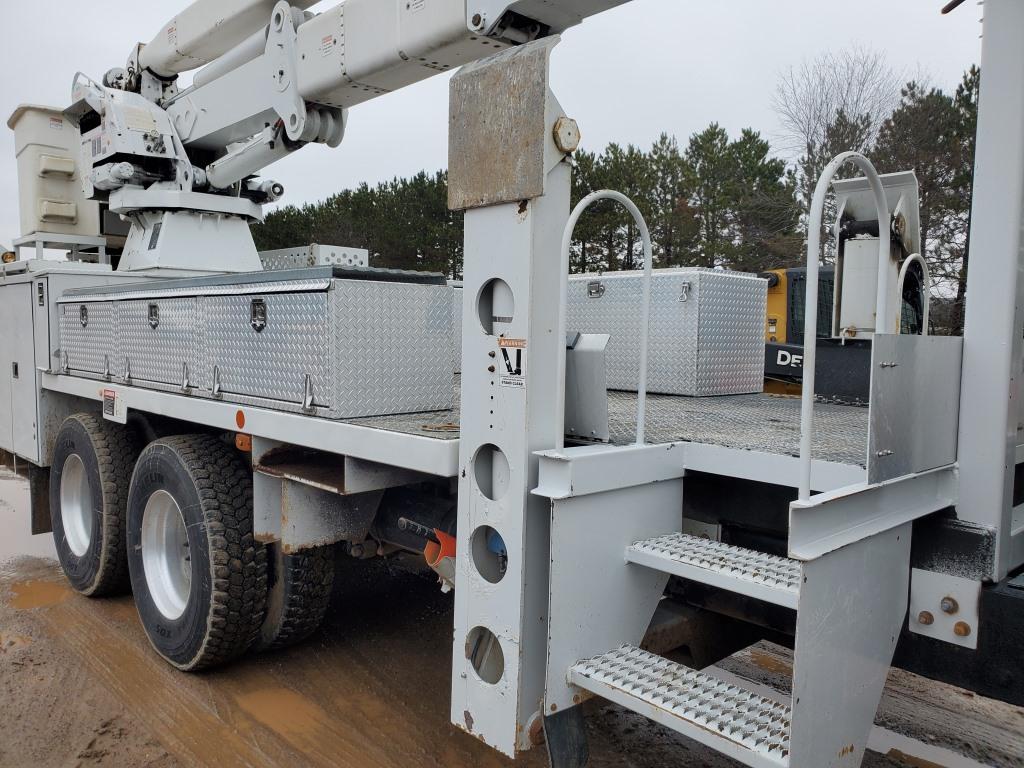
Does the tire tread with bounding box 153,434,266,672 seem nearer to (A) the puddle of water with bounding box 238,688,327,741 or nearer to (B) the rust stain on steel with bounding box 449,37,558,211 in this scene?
(A) the puddle of water with bounding box 238,688,327,741

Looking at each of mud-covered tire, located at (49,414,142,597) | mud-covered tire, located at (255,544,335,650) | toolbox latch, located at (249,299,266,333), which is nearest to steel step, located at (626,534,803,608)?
toolbox latch, located at (249,299,266,333)

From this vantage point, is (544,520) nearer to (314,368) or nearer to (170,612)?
(314,368)

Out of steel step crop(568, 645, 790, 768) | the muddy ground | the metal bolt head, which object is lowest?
the muddy ground

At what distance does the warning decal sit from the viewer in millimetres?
2332

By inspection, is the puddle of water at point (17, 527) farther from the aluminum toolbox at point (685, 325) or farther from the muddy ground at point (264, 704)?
the aluminum toolbox at point (685, 325)

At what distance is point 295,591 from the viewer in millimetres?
3775

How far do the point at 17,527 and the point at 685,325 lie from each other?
6.26 metres

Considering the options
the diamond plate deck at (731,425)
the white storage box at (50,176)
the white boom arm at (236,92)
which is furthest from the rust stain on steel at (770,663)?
the white storage box at (50,176)

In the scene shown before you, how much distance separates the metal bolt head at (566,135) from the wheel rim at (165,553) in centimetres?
296

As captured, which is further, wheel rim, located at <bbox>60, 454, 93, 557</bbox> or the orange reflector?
wheel rim, located at <bbox>60, 454, 93, 557</bbox>

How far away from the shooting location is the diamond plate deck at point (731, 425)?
2.53 m

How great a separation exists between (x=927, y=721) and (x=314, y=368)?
10.1 ft

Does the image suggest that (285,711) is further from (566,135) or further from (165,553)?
(566,135)

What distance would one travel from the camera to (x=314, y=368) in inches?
117
